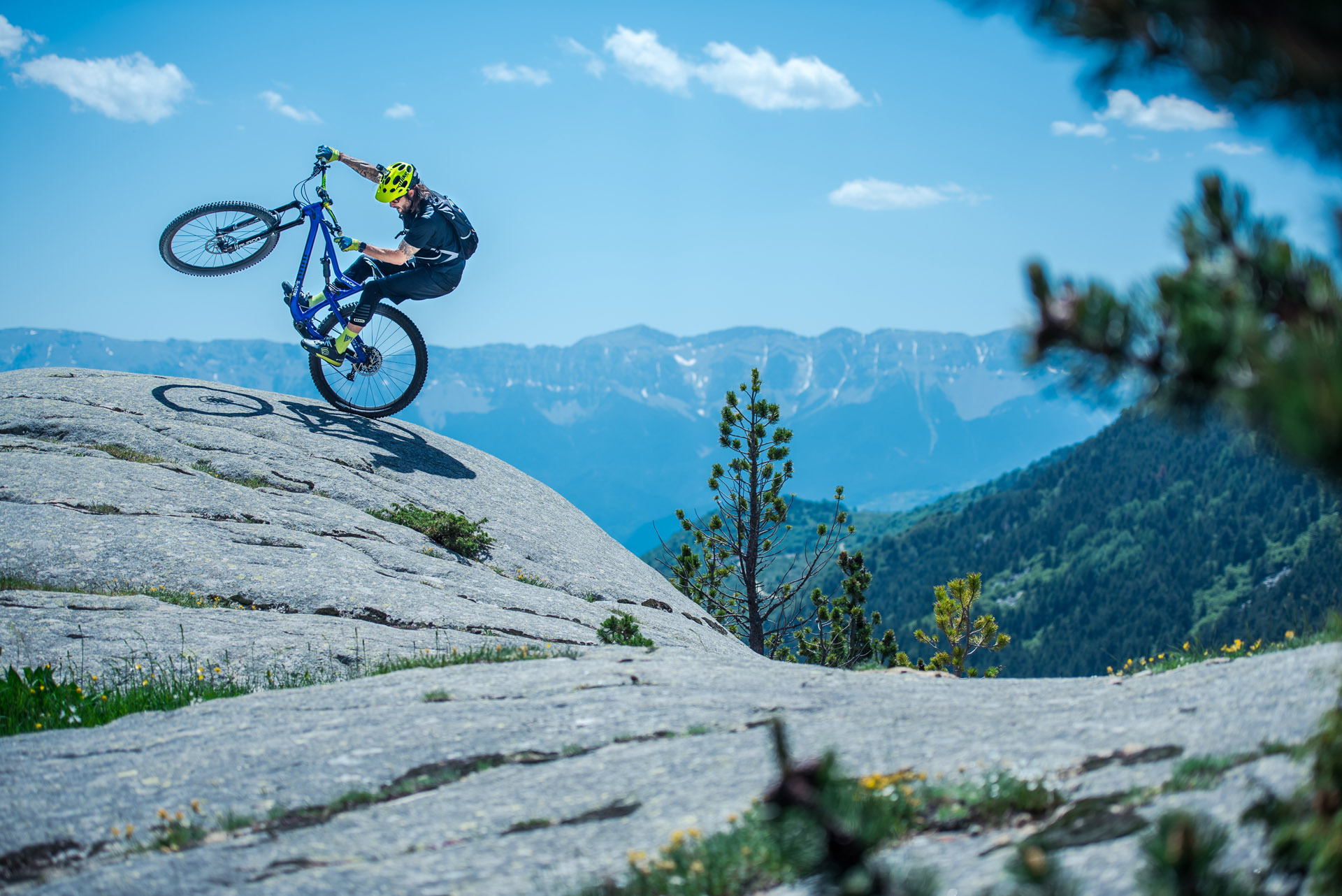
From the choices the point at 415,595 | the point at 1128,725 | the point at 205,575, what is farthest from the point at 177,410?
the point at 1128,725

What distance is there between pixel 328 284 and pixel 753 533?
12423 millimetres

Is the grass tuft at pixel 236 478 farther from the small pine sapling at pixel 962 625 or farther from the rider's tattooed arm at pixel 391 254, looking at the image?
the small pine sapling at pixel 962 625

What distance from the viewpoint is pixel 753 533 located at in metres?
23.2

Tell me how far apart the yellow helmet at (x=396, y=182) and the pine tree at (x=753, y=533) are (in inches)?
366

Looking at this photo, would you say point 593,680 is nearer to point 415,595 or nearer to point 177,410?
point 415,595

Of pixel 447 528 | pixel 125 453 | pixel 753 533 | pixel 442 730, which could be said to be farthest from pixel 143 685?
pixel 753 533

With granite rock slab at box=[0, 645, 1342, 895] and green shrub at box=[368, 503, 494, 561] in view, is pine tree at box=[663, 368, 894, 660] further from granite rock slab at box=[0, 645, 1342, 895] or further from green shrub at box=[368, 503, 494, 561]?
granite rock slab at box=[0, 645, 1342, 895]

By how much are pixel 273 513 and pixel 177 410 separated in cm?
505

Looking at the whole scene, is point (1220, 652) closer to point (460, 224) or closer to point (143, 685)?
point (143, 685)

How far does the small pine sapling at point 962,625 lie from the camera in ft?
50.6

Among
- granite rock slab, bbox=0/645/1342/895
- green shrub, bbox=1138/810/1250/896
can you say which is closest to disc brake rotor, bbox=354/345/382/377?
granite rock slab, bbox=0/645/1342/895

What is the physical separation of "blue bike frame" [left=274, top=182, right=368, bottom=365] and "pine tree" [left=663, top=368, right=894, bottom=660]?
9226 millimetres

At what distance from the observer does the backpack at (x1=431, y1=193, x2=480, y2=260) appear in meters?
15.9

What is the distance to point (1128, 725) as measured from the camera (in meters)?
4.98
